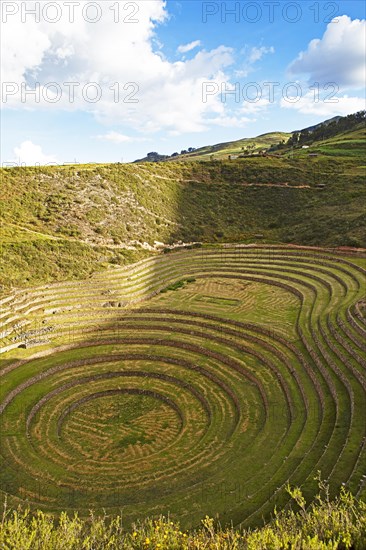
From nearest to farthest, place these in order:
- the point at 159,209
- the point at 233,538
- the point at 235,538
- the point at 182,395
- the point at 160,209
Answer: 1. the point at 233,538
2. the point at 235,538
3. the point at 182,395
4. the point at 159,209
5. the point at 160,209

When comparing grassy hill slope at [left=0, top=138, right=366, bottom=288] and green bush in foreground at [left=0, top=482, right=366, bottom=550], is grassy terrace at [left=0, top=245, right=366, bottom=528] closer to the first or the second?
green bush in foreground at [left=0, top=482, right=366, bottom=550]

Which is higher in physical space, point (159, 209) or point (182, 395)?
point (159, 209)

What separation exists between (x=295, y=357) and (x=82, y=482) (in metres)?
16.0

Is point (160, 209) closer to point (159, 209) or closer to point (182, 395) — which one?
point (159, 209)

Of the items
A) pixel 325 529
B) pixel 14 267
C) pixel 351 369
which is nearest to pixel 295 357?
pixel 351 369

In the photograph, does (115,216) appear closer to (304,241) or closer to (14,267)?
(14,267)

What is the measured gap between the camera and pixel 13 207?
2058 inches

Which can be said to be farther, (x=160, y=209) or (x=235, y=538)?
(x=160, y=209)

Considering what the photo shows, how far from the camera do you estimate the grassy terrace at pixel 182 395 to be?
18.5 m

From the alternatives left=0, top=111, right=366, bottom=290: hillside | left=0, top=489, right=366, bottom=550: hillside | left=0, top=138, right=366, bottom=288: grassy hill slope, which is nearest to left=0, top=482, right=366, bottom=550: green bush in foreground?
left=0, top=489, right=366, bottom=550: hillside

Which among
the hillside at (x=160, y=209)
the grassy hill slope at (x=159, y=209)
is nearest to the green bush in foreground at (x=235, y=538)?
the grassy hill slope at (x=159, y=209)

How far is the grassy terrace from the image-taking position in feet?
60.8

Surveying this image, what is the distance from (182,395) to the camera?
91.2 feet

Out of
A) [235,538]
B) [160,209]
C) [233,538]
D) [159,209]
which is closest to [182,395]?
[235,538]
